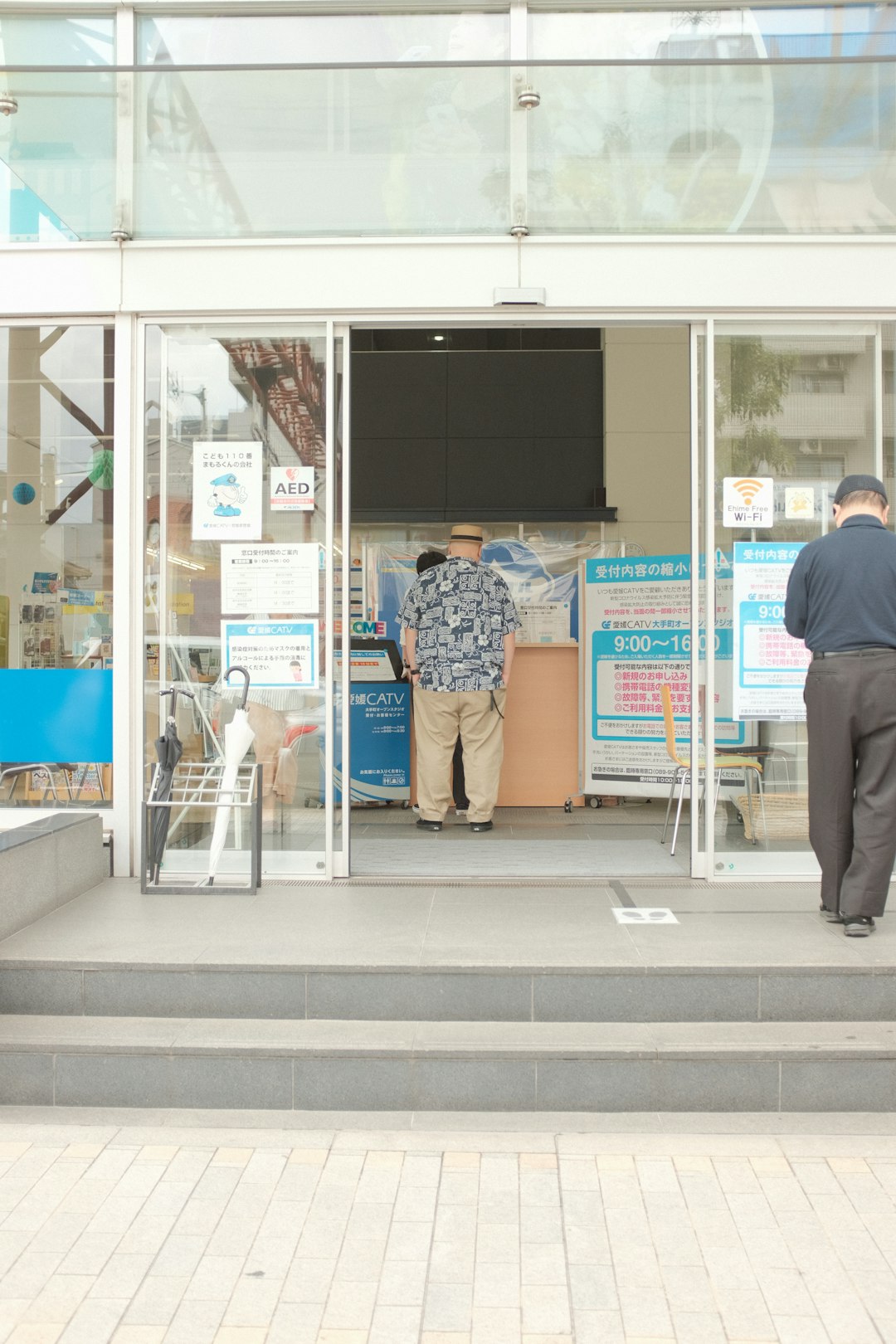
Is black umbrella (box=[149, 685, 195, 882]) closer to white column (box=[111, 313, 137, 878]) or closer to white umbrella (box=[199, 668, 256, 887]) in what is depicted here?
white umbrella (box=[199, 668, 256, 887])

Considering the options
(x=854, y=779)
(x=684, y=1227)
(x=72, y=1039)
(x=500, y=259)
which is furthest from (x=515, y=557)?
(x=684, y=1227)

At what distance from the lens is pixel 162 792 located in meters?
5.04

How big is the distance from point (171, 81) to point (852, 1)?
2981 mm

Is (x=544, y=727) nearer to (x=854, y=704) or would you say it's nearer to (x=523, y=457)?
(x=523, y=457)

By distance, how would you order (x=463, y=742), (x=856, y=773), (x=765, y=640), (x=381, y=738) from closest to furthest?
1. (x=856, y=773)
2. (x=765, y=640)
3. (x=463, y=742)
4. (x=381, y=738)

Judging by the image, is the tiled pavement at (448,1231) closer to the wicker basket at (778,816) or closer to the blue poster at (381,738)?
the wicker basket at (778,816)

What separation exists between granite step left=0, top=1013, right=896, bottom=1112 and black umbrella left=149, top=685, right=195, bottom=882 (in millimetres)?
1347

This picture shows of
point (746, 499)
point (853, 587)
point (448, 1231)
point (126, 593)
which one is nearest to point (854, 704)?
point (853, 587)

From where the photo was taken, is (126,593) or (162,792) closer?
(162,792)

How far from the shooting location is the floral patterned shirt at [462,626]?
6465mm

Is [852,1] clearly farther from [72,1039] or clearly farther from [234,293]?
[72,1039]

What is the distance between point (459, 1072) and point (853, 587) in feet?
7.05

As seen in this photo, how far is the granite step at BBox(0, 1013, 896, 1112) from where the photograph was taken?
11.9ft

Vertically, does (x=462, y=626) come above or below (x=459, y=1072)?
above
